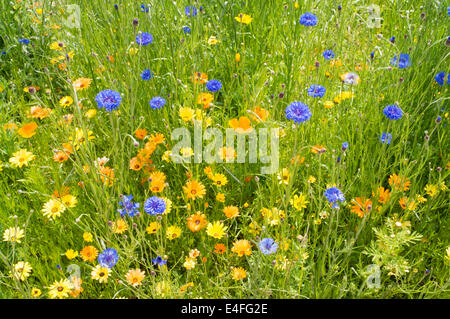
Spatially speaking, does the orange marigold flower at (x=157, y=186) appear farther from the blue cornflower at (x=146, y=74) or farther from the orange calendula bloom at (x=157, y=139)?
the blue cornflower at (x=146, y=74)

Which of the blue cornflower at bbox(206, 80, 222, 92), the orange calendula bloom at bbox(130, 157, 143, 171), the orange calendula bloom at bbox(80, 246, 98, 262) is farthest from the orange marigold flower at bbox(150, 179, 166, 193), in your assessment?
the blue cornflower at bbox(206, 80, 222, 92)

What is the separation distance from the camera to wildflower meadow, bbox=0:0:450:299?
1274 mm

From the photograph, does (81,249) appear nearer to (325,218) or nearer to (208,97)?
(208,97)

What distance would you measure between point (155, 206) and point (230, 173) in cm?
34

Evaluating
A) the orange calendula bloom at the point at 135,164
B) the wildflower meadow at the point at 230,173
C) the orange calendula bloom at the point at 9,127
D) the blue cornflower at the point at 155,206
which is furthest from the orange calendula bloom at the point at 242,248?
the orange calendula bloom at the point at 9,127

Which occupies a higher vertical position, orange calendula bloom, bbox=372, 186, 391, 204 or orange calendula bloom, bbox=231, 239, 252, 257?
orange calendula bloom, bbox=372, 186, 391, 204

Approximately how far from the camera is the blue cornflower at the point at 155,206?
125 cm

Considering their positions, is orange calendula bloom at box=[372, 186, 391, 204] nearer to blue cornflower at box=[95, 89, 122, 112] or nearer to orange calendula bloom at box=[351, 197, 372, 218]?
orange calendula bloom at box=[351, 197, 372, 218]

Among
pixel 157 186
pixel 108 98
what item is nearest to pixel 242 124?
pixel 157 186

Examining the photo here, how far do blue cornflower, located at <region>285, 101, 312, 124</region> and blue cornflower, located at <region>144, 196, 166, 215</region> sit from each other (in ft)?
1.67

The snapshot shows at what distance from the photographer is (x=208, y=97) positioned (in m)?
1.61

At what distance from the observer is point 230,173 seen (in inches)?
58.0

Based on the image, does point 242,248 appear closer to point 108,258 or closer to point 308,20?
point 108,258
